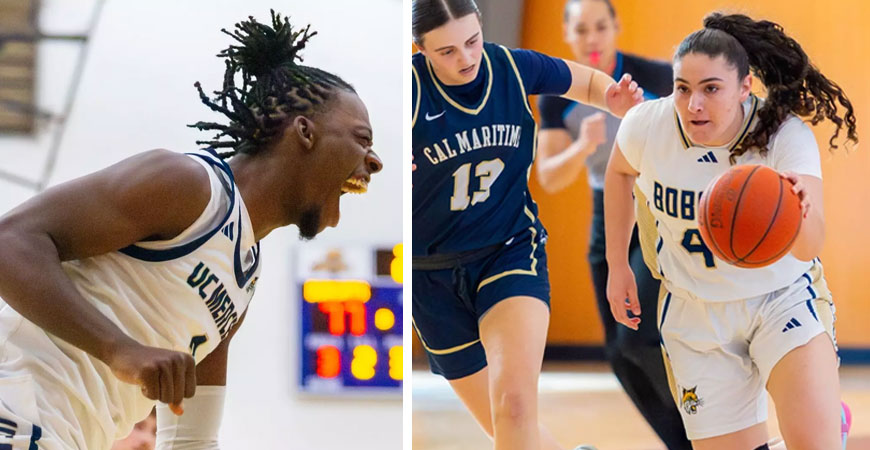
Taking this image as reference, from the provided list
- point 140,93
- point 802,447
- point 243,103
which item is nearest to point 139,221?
point 243,103

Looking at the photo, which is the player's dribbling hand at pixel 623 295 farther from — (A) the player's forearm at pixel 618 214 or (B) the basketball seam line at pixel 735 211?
(B) the basketball seam line at pixel 735 211

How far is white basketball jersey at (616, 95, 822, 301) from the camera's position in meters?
2.27

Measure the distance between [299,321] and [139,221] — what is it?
131 centimetres

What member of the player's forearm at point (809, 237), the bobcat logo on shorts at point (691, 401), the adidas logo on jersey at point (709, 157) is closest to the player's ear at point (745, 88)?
the adidas logo on jersey at point (709, 157)

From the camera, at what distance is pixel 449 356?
2.62 m

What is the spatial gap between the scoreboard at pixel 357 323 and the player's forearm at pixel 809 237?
124 cm

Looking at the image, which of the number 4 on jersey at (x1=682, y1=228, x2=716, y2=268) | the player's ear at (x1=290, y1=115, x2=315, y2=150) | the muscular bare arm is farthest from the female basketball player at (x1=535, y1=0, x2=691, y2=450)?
the muscular bare arm

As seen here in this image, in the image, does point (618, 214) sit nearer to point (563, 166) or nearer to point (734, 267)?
point (563, 166)

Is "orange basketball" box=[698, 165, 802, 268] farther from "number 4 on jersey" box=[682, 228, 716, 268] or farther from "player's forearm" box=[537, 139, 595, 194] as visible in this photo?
"player's forearm" box=[537, 139, 595, 194]

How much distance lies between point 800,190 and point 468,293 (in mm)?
861

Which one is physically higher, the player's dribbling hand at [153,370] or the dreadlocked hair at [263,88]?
the dreadlocked hair at [263,88]

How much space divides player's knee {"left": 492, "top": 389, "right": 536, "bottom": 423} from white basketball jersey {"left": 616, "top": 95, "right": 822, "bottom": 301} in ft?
1.57

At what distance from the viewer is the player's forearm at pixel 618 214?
8.34 ft

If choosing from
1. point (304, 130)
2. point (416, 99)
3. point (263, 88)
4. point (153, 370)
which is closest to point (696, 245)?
point (416, 99)
